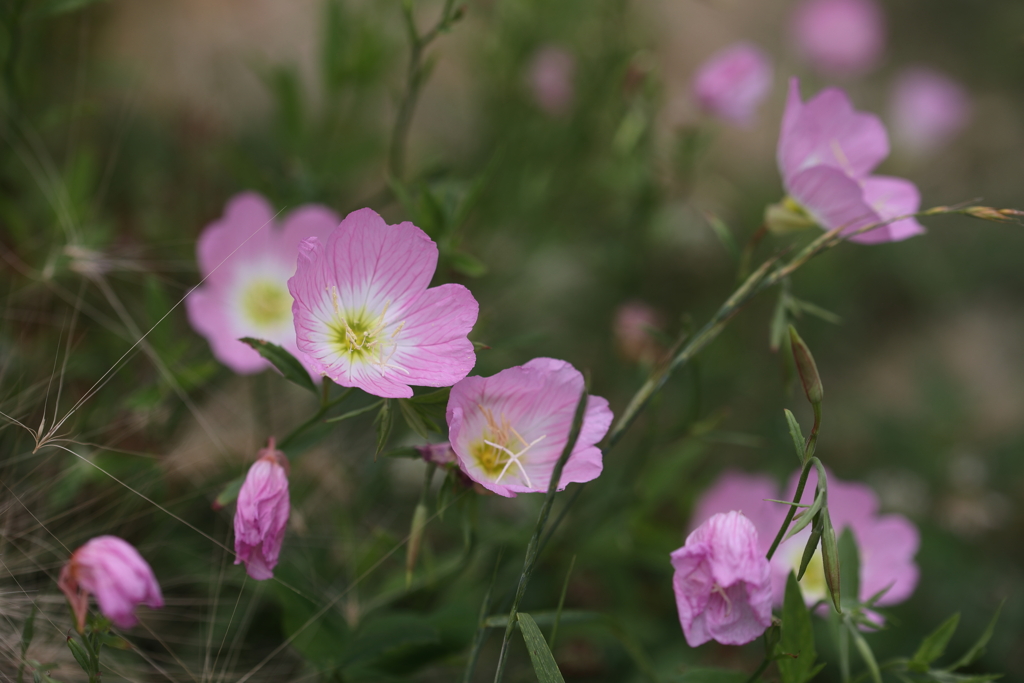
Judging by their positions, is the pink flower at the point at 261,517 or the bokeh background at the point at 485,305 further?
the bokeh background at the point at 485,305

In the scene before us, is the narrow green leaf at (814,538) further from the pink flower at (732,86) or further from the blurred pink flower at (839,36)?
the blurred pink flower at (839,36)

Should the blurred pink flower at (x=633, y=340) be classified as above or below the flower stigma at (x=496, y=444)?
below

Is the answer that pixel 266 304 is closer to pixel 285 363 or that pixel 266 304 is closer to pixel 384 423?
pixel 285 363

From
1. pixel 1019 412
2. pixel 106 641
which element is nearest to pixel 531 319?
pixel 106 641

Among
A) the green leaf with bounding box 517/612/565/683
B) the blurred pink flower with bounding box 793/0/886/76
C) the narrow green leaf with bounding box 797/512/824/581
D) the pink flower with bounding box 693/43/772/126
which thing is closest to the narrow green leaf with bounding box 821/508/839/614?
the narrow green leaf with bounding box 797/512/824/581

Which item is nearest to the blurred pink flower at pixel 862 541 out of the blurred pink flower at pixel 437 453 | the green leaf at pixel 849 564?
the green leaf at pixel 849 564

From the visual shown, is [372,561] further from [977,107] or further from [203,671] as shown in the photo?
[977,107]

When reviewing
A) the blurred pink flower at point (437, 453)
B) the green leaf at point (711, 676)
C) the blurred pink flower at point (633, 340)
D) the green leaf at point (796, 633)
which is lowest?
the blurred pink flower at point (633, 340)
